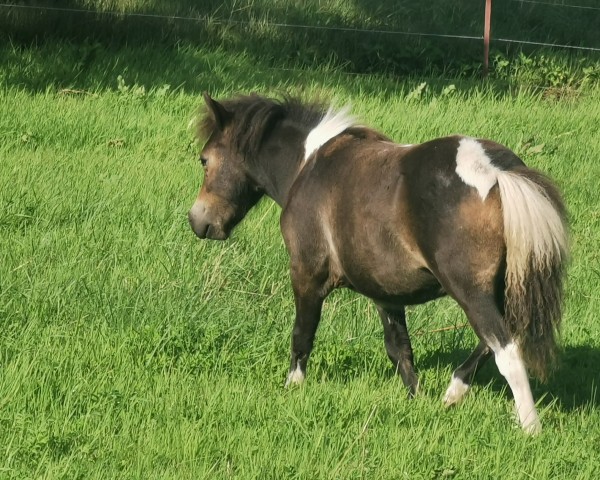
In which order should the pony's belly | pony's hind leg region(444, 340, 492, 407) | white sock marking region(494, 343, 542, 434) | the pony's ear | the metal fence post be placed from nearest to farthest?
white sock marking region(494, 343, 542, 434) < the pony's belly < pony's hind leg region(444, 340, 492, 407) < the pony's ear < the metal fence post

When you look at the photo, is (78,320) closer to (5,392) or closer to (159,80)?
(5,392)

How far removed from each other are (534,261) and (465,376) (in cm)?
106

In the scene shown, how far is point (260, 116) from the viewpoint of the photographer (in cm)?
662

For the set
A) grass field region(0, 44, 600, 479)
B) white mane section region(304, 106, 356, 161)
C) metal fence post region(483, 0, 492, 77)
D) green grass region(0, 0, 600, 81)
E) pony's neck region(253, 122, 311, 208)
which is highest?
white mane section region(304, 106, 356, 161)

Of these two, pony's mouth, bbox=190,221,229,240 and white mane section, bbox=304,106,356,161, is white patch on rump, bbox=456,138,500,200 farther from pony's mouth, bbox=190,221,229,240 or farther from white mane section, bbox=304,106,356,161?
pony's mouth, bbox=190,221,229,240

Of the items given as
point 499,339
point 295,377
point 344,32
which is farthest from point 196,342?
point 344,32

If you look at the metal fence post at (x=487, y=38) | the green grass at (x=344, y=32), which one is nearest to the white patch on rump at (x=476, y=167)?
the green grass at (x=344, y=32)

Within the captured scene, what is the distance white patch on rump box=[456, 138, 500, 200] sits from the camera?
17.1ft

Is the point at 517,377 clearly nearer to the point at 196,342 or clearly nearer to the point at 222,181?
the point at 196,342

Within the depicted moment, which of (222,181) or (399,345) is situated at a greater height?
(222,181)

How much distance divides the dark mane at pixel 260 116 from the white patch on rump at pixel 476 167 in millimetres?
1379

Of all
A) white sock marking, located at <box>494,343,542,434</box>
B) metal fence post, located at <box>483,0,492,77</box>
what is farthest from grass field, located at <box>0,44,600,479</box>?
metal fence post, located at <box>483,0,492,77</box>

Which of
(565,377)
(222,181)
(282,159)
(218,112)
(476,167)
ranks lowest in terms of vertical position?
(565,377)

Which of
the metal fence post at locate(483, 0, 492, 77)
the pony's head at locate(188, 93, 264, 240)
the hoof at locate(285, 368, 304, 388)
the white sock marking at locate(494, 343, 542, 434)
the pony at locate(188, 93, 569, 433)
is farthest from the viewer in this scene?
the metal fence post at locate(483, 0, 492, 77)
